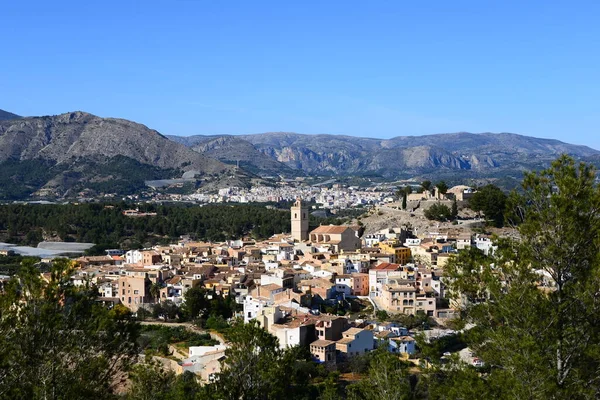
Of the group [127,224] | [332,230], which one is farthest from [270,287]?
[127,224]

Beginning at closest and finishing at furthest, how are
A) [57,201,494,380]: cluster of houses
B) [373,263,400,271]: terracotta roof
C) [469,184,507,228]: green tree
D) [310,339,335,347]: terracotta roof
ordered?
[310,339,335,347]: terracotta roof < [57,201,494,380]: cluster of houses < [373,263,400,271]: terracotta roof < [469,184,507,228]: green tree

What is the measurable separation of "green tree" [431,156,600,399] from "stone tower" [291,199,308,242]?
86.8 feet

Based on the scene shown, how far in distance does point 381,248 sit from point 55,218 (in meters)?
27.0

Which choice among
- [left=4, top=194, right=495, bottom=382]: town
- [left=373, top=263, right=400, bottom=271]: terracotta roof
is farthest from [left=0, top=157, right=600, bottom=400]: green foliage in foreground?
[left=373, top=263, right=400, bottom=271]: terracotta roof

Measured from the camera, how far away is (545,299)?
6.89 m

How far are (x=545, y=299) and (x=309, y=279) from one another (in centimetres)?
1829

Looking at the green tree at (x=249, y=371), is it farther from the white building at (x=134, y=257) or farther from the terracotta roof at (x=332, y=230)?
the white building at (x=134, y=257)

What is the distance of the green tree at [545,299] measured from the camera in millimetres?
6555

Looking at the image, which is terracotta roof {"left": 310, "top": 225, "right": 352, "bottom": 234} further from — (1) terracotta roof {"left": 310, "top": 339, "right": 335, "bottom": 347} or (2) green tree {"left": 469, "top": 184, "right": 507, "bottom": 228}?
(1) terracotta roof {"left": 310, "top": 339, "right": 335, "bottom": 347}

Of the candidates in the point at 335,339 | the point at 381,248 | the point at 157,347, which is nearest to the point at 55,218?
the point at 381,248

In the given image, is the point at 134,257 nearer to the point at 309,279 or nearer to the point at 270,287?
the point at 309,279

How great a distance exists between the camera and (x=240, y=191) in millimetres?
93062

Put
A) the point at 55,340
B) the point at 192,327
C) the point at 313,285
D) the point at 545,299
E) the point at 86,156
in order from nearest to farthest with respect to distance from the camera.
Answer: the point at 545,299 → the point at 55,340 → the point at 192,327 → the point at 313,285 → the point at 86,156

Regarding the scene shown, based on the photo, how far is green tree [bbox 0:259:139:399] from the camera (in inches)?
266
